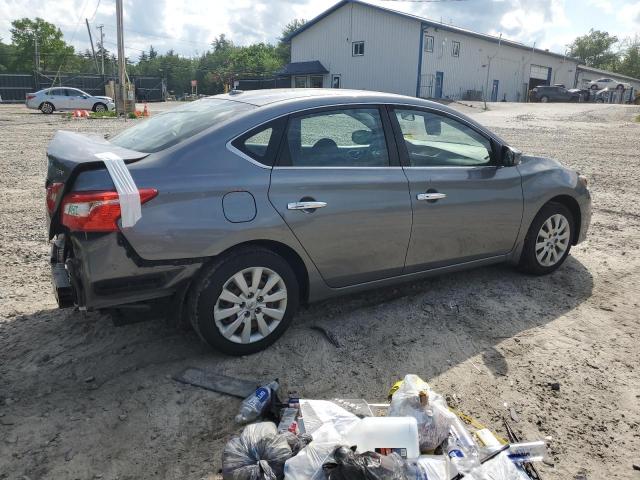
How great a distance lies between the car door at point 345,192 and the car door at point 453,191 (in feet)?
0.50

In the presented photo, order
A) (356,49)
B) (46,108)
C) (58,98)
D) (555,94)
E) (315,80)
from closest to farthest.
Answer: (46,108), (58,98), (356,49), (555,94), (315,80)

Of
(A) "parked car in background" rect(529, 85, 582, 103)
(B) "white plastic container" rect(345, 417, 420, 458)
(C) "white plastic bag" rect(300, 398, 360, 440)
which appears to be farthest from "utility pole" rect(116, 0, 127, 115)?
(A) "parked car in background" rect(529, 85, 582, 103)

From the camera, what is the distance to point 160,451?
2.61 m

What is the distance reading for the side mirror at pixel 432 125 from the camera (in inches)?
162

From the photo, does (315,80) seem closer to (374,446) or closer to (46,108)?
(46,108)

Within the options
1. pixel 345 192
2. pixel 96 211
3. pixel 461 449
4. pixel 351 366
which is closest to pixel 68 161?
pixel 96 211

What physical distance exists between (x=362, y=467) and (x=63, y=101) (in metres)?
31.6

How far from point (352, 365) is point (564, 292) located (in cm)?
234

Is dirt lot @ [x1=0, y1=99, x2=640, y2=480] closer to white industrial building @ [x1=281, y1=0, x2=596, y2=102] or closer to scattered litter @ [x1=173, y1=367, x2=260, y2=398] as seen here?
scattered litter @ [x1=173, y1=367, x2=260, y2=398]

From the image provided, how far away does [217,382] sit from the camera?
315 centimetres

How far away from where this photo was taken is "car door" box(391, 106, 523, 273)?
3914 mm

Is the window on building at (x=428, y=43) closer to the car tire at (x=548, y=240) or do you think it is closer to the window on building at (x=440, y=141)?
the car tire at (x=548, y=240)

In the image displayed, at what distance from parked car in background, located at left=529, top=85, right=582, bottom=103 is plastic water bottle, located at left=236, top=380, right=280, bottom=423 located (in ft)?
158

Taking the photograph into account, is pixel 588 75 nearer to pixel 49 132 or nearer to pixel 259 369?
pixel 49 132
